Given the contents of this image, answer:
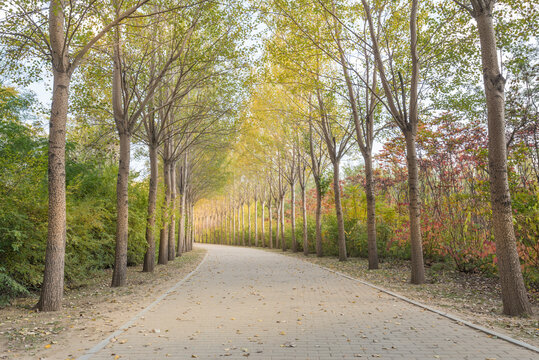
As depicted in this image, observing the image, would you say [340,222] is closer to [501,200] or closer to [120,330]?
[501,200]

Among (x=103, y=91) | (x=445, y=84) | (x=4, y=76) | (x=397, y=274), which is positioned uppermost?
(x=103, y=91)

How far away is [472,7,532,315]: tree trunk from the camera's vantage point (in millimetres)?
6773

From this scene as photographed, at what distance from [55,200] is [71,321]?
2486 mm

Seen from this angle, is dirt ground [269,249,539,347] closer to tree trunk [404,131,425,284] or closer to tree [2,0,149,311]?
tree trunk [404,131,425,284]

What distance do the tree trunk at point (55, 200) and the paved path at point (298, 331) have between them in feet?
7.02

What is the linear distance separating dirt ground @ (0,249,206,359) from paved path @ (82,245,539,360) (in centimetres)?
49

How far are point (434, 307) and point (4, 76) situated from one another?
1154 centimetres

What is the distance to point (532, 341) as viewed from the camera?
5211mm

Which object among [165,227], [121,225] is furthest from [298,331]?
[165,227]

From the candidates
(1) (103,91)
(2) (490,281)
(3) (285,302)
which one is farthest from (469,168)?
(1) (103,91)

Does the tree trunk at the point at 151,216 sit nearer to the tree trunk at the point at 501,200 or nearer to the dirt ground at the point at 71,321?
the dirt ground at the point at 71,321

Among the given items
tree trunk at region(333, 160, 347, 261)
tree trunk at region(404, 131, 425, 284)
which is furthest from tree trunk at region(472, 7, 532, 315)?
tree trunk at region(333, 160, 347, 261)

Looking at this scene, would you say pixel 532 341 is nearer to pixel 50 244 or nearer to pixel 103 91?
pixel 50 244

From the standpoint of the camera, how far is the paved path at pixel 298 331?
15.5 feet
